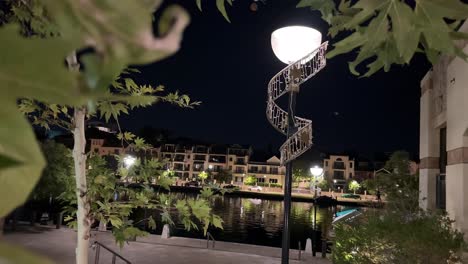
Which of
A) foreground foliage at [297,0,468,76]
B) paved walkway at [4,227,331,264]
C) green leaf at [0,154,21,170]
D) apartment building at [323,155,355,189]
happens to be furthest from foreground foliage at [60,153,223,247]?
apartment building at [323,155,355,189]

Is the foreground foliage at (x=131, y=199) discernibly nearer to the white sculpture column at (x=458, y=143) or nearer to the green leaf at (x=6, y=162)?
the green leaf at (x=6, y=162)

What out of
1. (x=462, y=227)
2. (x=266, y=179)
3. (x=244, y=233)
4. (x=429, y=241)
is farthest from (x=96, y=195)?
(x=266, y=179)

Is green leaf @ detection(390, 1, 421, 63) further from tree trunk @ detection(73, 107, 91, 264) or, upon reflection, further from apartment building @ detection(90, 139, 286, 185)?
apartment building @ detection(90, 139, 286, 185)

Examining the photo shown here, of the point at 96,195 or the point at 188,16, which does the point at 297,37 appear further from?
the point at 188,16

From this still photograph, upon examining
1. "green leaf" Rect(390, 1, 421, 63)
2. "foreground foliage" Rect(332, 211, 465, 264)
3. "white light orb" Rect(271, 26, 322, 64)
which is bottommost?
"foreground foliage" Rect(332, 211, 465, 264)

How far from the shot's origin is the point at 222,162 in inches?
4321

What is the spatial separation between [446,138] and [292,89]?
244 inches

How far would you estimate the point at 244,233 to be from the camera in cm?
3453

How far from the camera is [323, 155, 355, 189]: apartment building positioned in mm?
107500

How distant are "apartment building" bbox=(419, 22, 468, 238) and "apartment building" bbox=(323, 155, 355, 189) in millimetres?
95239

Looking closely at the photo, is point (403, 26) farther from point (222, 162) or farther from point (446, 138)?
point (222, 162)

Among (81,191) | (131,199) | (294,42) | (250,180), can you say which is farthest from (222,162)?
(81,191)

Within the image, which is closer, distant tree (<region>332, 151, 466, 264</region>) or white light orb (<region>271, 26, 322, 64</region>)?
white light orb (<region>271, 26, 322, 64</region>)

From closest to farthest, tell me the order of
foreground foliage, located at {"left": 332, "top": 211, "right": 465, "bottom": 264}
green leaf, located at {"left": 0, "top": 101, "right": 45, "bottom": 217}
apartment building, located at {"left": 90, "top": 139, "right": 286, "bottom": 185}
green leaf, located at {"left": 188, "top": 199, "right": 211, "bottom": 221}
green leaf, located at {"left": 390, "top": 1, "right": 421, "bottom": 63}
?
green leaf, located at {"left": 0, "top": 101, "right": 45, "bottom": 217} < green leaf, located at {"left": 390, "top": 1, "right": 421, "bottom": 63} < green leaf, located at {"left": 188, "top": 199, "right": 211, "bottom": 221} < foreground foliage, located at {"left": 332, "top": 211, "right": 465, "bottom": 264} < apartment building, located at {"left": 90, "top": 139, "right": 286, "bottom": 185}
